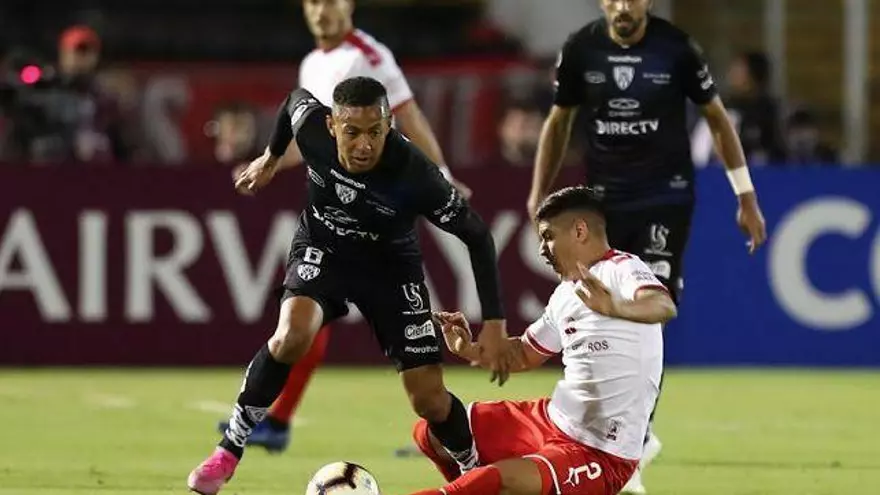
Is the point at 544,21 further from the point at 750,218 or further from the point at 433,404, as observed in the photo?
the point at 433,404

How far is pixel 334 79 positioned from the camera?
11.3 m

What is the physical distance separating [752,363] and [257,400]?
807 centimetres

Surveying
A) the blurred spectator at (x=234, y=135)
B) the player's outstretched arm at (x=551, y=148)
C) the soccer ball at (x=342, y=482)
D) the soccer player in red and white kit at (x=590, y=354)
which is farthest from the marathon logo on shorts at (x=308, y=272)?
the blurred spectator at (x=234, y=135)

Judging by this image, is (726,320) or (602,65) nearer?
(602,65)

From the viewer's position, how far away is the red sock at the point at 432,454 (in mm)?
8977

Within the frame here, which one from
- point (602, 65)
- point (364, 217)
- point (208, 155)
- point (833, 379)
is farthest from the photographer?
point (208, 155)

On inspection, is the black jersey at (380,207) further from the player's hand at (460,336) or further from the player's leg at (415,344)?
the player's hand at (460,336)

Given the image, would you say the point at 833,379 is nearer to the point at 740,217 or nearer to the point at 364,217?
the point at 740,217

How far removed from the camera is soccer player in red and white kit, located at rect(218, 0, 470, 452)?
1134 cm

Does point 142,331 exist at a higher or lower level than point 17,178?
lower

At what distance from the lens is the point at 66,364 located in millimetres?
16578

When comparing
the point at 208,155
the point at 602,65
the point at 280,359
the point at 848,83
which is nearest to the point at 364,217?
the point at 280,359

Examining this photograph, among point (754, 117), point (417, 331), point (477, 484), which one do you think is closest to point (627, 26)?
point (417, 331)

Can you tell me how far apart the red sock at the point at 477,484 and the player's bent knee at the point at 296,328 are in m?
1.21
